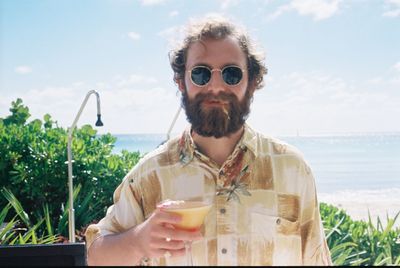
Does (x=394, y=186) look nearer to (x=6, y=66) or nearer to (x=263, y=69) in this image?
(x=263, y=69)

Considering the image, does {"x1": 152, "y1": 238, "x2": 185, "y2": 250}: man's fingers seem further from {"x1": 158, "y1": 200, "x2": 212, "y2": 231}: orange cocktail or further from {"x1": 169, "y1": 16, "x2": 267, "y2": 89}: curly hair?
{"x1": 169, "y1": 16, "x2": 267, "y2": 89}: curly hair

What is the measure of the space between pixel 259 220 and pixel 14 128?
14.7ft

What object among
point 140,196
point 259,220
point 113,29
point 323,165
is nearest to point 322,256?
point 259,220

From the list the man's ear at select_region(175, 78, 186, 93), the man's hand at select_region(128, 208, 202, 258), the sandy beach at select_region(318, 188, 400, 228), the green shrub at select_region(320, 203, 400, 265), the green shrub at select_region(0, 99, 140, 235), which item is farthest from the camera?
the sandy beach at select_region(318, 188, 400, 228)

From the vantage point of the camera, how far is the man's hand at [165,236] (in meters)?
1.08

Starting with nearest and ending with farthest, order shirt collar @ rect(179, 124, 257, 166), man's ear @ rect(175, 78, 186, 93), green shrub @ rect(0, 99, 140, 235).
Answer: shirt collar @ rect(179, 124, 257, 166), man's ear @ rect(175, 78, 186, 93), green shrub @ rect(0, 99, 140, 235)

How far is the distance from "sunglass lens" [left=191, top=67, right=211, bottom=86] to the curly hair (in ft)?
0.37

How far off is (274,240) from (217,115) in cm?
41

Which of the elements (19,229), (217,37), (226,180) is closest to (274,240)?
(226,180)

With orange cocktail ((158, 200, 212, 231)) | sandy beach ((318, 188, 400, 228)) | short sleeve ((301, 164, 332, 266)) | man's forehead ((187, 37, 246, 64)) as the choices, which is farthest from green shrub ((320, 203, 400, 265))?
sandy beach ((318, 188, 400, 228))

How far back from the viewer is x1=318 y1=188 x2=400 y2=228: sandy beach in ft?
45.3

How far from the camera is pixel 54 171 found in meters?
5.05

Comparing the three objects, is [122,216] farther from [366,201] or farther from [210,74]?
[366,201]

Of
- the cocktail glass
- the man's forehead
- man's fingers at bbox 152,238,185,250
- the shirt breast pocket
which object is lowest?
the shirt breast pocket
